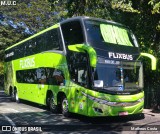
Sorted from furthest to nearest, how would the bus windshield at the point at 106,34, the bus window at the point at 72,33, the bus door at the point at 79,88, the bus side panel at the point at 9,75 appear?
the bus side panel at the point at 9,75 < the bus window at the point at 72,33 < the bus windshield at the point at 106,34 < the bus door at the point at 79,88

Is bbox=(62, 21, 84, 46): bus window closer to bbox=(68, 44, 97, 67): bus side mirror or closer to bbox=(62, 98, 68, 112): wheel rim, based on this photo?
bbox=(68, 44, 97, 67): bus side mirror

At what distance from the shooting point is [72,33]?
1360 centimetres

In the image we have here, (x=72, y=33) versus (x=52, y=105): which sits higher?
(x=72, y=33)

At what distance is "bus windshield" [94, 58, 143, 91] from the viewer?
12000mm

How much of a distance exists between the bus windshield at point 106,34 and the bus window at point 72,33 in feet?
1.41

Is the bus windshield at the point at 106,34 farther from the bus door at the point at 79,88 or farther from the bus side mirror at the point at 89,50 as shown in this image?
the bus door at the point at 79,88

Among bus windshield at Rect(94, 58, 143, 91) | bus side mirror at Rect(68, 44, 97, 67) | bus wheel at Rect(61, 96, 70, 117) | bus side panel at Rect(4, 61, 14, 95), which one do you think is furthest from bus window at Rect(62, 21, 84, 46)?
bus side panel at Rect(4, 61, 14, 95)

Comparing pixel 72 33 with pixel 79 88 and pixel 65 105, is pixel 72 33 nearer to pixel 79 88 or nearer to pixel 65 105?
pixel 79 88

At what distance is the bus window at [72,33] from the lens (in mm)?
13047

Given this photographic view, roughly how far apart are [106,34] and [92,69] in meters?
1.94

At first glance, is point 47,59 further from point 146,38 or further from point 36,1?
point 36,1

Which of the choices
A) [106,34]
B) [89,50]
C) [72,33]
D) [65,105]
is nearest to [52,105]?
[65,105]

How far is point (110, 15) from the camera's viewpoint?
2309 cm

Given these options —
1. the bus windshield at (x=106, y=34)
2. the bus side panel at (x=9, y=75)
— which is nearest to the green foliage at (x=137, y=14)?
the bus windshield at (x=106, y=34)
